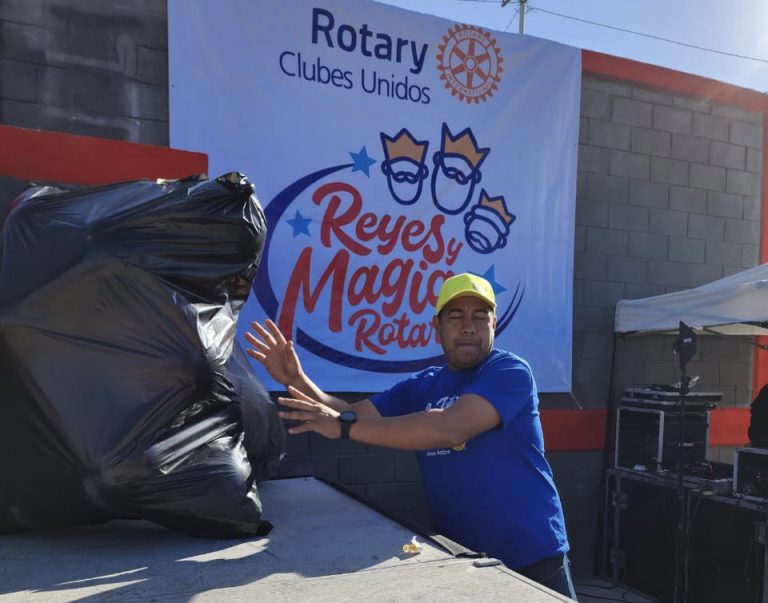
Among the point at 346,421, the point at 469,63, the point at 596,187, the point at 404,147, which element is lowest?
the point at 346,421

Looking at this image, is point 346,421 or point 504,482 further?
point 504,482

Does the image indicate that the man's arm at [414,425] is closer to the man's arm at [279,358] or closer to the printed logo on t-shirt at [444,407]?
the printed logo on t-shirt at [444,407]

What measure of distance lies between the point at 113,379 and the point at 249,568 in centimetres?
63

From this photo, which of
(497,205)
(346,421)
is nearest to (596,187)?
(497,205)

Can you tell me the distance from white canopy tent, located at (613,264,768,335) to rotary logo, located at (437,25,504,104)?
2.12 metres

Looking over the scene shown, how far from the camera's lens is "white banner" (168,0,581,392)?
13.6 feet

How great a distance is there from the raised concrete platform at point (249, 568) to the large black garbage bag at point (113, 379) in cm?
9

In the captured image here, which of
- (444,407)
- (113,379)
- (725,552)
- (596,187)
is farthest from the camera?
(596,187)

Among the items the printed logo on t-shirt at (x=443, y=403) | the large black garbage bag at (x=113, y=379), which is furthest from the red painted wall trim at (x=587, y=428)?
the large black garbage bag at (x=113, y=379)

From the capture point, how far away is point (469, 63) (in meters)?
4.85

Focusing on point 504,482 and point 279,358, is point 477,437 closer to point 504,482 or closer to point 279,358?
point 504,482

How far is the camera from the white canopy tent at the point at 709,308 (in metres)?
4.25

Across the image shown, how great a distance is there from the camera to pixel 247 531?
1862 mm

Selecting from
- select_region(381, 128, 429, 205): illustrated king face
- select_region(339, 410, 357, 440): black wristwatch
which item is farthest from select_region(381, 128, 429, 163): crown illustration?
select_region(339, 410, 357, 440): black wristwatch
